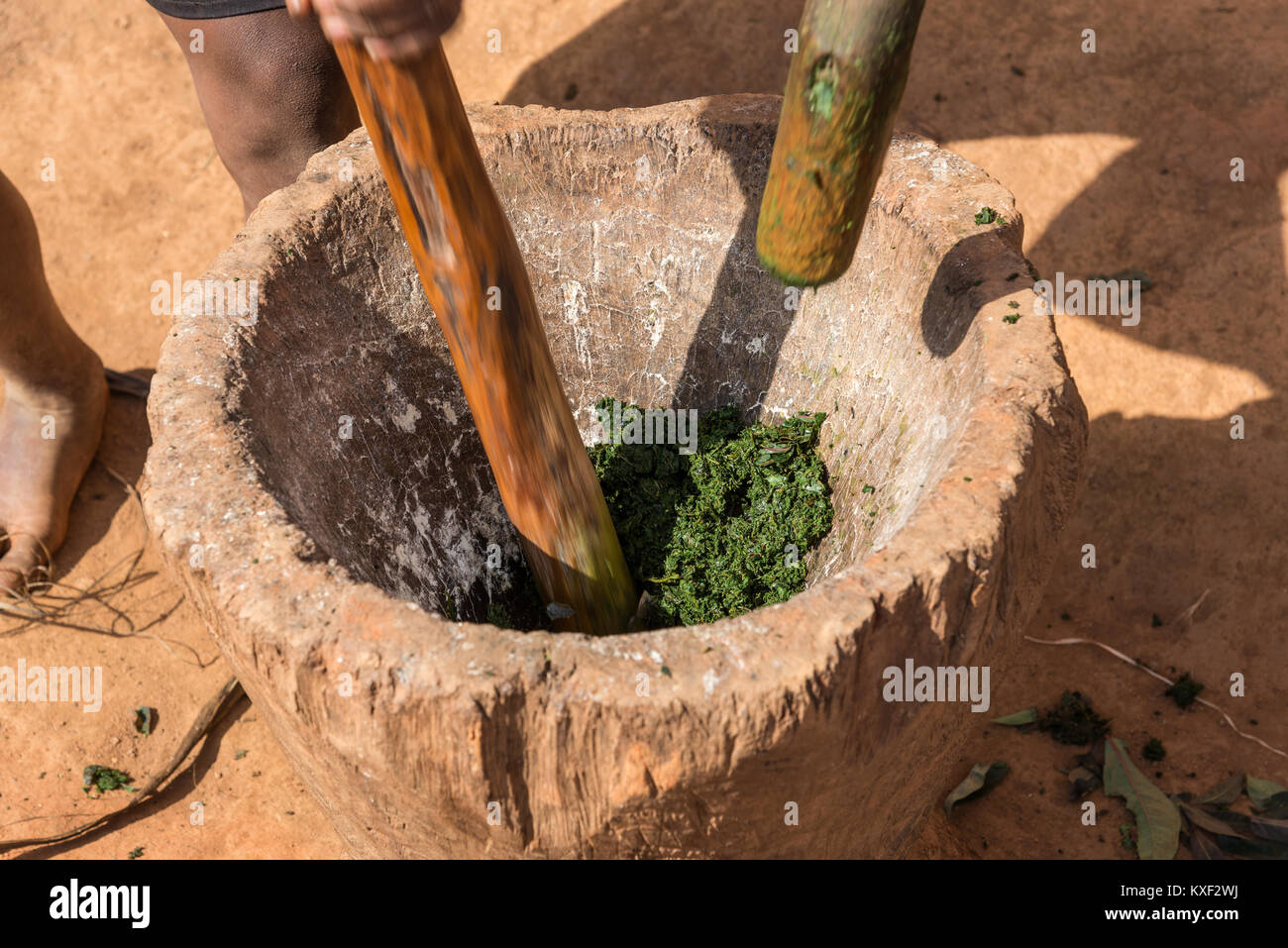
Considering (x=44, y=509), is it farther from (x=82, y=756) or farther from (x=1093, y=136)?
(x=1093, y=136)

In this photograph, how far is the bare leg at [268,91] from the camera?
9.75ft

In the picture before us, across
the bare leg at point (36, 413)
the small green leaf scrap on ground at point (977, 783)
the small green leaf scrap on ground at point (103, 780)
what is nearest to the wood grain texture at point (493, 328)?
the small green leaf scrap on ground at point (977, 783)

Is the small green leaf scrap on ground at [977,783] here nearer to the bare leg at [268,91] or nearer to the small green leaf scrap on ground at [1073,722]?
the small green leaf scrap on ground at [1073,722]

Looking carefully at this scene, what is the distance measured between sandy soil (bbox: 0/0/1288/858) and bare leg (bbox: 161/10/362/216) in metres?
1.36

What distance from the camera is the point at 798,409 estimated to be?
2762 millimetres

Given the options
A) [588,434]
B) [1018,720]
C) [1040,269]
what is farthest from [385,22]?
[1040,269]

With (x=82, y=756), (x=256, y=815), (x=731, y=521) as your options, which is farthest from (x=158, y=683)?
(x=731, y=521)

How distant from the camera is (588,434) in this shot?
2.98 meters

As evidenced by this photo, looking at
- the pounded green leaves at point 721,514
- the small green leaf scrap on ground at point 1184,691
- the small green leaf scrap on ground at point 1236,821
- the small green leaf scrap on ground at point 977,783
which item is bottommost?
the small green leaf scrap on ground at point 1236,821

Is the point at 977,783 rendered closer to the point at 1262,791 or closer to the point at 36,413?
the point at 1262,791

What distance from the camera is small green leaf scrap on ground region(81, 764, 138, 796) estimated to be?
3215mm

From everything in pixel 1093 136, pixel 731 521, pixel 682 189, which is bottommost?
pixel 731 521

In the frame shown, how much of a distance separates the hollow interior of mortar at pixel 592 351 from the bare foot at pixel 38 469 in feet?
5.72

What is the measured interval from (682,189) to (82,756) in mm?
2329
